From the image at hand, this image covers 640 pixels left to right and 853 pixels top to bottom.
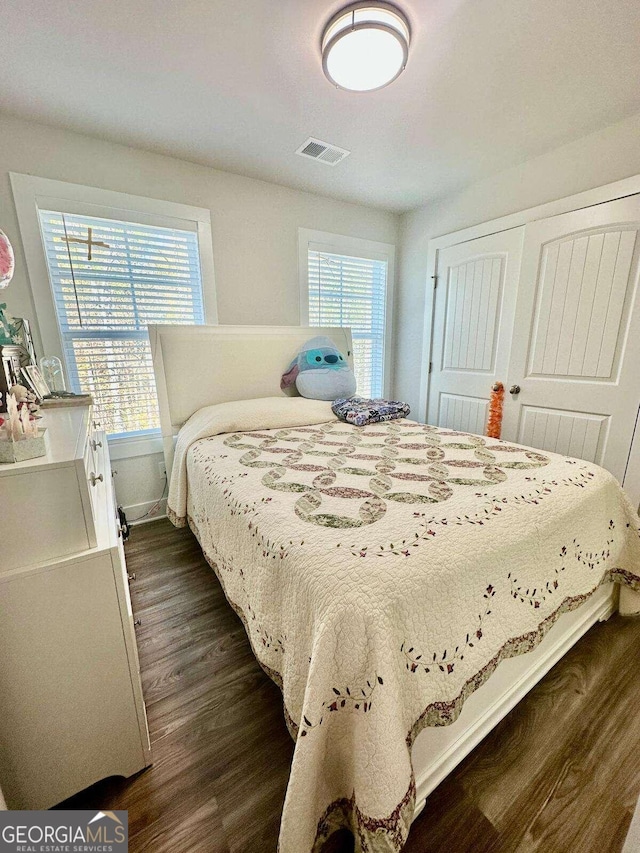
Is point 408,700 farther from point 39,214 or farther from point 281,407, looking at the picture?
point 39,214

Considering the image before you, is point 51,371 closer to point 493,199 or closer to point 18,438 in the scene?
point 18,438

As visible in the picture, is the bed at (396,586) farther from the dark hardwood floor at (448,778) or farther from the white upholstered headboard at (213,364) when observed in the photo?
the white upholstered headboard at (213,364)

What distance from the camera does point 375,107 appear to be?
1.76 meters

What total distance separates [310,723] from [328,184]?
10.5ft

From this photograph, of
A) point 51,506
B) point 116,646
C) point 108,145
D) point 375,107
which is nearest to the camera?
point 51,506

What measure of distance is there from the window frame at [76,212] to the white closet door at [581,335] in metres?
2.34

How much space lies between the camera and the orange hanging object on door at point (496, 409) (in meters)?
2.66

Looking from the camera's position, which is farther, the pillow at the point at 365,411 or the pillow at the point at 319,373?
the pillow at the point at 319,373

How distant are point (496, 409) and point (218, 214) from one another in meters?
2.57

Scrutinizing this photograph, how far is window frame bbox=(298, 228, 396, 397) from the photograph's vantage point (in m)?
2.85

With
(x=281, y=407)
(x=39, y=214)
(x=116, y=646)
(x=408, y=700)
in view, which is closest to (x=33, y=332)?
(x=39, y=214)

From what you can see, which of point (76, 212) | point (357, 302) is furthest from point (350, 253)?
point (76, 212)

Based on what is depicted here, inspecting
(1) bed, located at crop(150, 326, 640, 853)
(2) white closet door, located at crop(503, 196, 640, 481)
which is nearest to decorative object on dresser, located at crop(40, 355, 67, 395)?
(1) bed, located at crop(150, 326, 640, 853)

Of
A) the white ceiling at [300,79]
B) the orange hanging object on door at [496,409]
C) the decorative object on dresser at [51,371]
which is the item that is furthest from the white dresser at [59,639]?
the orange hanging object on door at [496,409]
